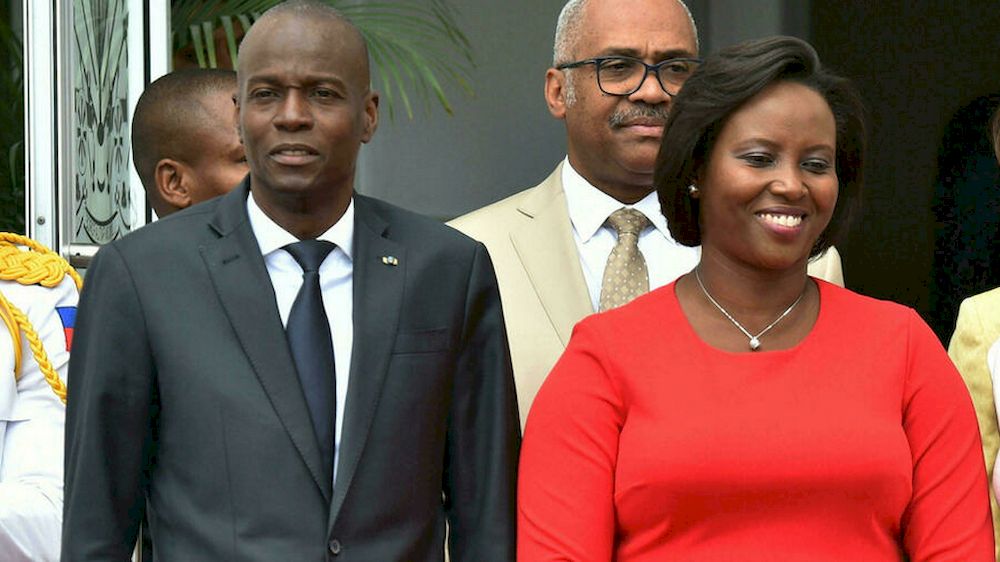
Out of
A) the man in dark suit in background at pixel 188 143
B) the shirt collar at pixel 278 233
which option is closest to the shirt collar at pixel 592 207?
the shirt collar at pixel 278 233

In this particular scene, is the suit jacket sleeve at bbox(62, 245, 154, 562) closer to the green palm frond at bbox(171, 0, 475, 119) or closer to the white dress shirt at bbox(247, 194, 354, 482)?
the white dress shirt at bbox(247, 194, 354, 482)

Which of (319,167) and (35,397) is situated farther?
(35,397)

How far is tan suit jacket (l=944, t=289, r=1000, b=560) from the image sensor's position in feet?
10.6

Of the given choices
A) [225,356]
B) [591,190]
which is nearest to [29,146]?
[591,190]

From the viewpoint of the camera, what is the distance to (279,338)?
274 centimetres

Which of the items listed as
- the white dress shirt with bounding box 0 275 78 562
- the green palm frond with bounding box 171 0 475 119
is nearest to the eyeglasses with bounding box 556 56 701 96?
the white dress shirt with bounding box 0 275 78 562

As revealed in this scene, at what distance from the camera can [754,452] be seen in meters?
2.73

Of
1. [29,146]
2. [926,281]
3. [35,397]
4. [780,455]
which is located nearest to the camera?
[780,455]

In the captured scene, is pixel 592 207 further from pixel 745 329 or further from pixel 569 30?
pixel 745 329

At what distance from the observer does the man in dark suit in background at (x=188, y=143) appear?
4.04 m

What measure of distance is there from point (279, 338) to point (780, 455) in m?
0.78

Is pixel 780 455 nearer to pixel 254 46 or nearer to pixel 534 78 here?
pixel 254 46

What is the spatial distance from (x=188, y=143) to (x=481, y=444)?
1532mm

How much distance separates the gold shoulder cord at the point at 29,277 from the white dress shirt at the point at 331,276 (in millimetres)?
686
